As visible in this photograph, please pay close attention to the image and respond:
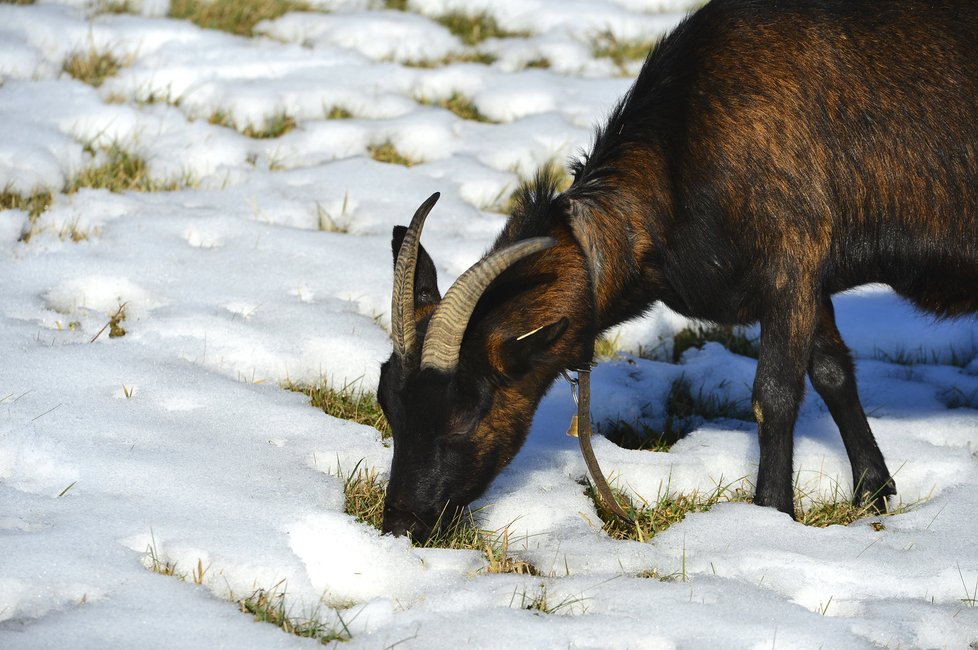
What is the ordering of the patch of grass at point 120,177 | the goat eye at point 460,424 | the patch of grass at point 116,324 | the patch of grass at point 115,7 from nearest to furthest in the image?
A: 1. the goat eye at point 460,424
2. the patch of grass at point 116,324
3. the patch of grass at point 120,177
4. the patch of grass at point 115,7

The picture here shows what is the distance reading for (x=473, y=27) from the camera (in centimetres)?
1251

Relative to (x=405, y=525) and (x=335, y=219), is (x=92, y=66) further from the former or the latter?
(x=405, y=525)

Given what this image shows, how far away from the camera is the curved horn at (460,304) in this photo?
4.71m

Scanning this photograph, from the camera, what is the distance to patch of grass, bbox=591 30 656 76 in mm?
12195

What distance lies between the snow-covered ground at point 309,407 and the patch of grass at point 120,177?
9 cm

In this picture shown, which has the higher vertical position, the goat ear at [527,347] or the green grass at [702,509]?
the goat ear at [527,347]

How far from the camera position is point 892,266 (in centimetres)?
570

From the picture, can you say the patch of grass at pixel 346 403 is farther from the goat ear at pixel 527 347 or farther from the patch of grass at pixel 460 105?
the patch of grass at pixel 460 105

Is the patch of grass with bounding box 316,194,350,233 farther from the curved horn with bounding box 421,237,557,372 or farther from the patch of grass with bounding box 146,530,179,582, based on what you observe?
the patch of grass with bounding box 146,530,179,582

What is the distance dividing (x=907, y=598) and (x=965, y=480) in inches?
59.3

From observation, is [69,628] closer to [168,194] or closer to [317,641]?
[317,641]

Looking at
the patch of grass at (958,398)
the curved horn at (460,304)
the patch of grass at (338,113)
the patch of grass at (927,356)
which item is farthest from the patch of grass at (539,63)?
the curved horn at (460,304)

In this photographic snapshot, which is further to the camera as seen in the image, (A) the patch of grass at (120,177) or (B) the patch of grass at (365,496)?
(A) the patch of grass at (120,177)

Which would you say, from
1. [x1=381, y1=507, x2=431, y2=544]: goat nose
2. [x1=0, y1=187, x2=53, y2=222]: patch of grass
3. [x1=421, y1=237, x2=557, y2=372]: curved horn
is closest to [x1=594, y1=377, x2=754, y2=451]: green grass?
[x1=381, y1=507, x2=431, y2=544]: goat nose
